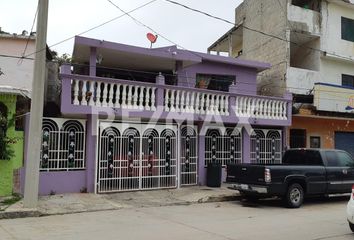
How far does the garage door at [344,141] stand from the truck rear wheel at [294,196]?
10083mm

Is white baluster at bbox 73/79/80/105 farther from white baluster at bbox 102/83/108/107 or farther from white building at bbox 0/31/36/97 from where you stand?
white building at bbox 0/31/36/97

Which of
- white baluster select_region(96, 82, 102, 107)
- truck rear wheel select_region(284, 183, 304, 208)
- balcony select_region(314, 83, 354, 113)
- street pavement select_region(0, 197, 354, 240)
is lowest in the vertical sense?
street pavement select_region(0, 197, 354, 240)

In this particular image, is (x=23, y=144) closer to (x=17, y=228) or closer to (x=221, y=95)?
(x=17, y=228)

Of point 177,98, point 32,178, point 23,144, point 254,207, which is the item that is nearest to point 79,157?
point 23,144

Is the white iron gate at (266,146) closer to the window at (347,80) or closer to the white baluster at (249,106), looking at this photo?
the white baluster at (249,106)

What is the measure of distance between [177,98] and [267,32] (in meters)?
9.77

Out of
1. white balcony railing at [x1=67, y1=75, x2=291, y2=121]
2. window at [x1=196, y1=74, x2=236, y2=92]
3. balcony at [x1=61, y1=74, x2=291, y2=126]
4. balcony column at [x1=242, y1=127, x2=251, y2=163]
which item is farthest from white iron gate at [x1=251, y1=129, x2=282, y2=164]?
window at [x1=196, y1=74, x2=236, y2=92]

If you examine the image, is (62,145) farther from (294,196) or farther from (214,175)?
(294,196)

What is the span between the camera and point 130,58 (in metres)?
15.1

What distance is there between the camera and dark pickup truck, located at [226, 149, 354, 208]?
38.1ft

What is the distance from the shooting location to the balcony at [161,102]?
41.7ft

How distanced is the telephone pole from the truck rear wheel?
6889 mm

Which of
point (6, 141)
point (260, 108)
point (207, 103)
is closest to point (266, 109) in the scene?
point (260, 108)

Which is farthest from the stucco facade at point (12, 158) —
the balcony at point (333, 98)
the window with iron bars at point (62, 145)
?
the balcony at point (333, 98)
